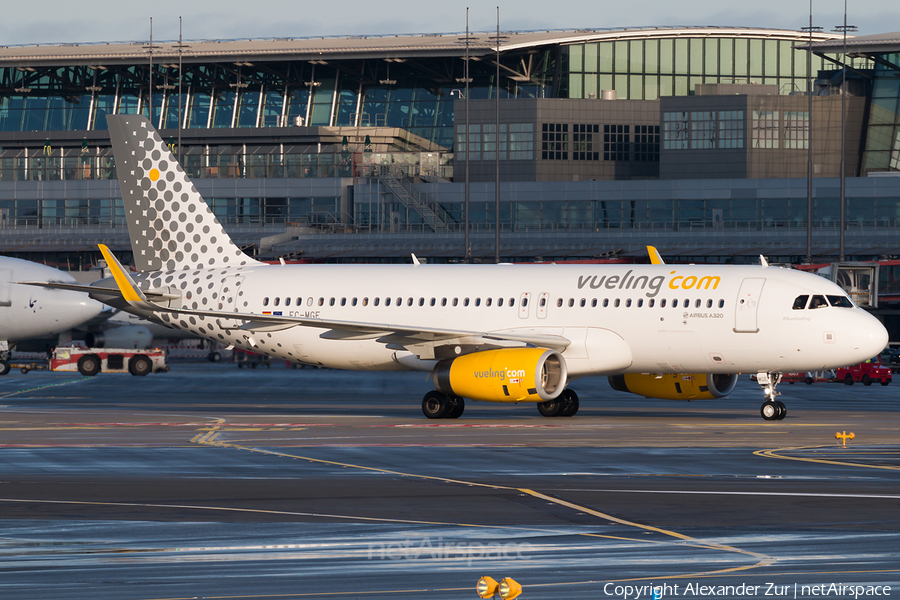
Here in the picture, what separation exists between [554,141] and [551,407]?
81.5 m

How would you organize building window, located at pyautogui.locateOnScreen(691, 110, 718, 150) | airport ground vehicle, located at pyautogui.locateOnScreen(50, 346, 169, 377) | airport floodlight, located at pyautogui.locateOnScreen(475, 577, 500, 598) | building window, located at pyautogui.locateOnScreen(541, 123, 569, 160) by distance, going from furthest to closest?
building window, located at pyautogui.locateOnScreen(541, 123, 569, 160)
building window, located at pyautogui.locateOnScreen(691, 110, 718, 150)
airport ground vehicle, located at pyautogui.locateOnScreen(50, 346, 169, 377)
airport floodlight, located at pyautogui.locateOnScreen(475, 577, 500, 598)

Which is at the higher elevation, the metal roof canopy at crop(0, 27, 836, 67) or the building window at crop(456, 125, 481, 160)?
the metal roof canopy at crop(0, 27, 836, 67)

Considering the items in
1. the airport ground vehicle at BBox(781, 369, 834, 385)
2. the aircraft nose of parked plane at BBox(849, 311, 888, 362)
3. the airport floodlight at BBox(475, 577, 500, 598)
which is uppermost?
the aircraft nose of parked plane at BBox(849, 311, 888, 362)

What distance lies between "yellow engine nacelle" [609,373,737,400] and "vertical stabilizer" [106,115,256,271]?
1306 centimetres

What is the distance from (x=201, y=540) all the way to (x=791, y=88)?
11874 cm

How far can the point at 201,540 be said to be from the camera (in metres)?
13.4

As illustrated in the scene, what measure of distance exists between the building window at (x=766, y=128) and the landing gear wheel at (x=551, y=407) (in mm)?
81264

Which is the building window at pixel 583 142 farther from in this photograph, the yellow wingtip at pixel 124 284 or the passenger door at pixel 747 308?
the passenger door at pixel 747 308

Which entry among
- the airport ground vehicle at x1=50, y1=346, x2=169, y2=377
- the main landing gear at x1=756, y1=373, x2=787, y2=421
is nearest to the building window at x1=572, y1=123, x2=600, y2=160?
the airport ground vehicle at x1=50, y1=346, x2=169, y2=377

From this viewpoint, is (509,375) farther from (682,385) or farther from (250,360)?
(250,360)

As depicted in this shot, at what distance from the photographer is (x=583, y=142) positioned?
11400cm

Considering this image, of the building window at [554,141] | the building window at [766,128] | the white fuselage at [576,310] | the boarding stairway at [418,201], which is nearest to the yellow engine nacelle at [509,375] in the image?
the white fuselage at [576,310]

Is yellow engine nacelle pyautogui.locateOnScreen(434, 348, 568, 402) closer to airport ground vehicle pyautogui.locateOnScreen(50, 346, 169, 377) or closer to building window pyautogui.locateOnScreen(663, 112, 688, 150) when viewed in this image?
airport ground vehicle pyautogui.locateOnScreen(50, 346, 169, 377)

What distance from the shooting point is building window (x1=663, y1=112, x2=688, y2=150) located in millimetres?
110750
